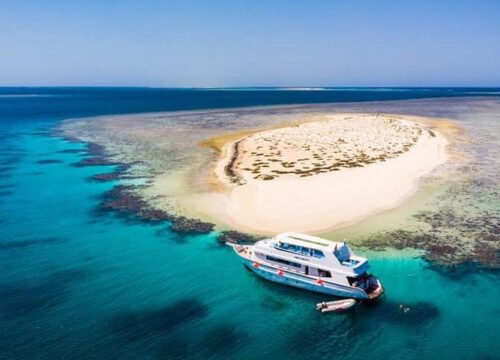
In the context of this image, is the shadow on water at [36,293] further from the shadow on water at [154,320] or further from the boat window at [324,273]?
the boat window at [324,273]

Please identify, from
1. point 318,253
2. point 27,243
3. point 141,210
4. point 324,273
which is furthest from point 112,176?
point 324,273

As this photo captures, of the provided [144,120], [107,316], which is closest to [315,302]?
[107,316]

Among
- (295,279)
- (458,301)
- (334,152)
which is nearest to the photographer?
(458,301)

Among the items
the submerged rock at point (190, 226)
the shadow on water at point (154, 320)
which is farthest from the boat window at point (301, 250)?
the submerged rock at point (190, 226)

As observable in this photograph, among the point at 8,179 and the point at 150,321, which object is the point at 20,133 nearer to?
the point at 8,179

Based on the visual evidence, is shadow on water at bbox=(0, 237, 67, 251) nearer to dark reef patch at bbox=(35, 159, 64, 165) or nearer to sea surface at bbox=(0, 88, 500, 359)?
sea surface at bbox=(0, 88, 500, 359)

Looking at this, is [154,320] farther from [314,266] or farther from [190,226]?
[190,226]

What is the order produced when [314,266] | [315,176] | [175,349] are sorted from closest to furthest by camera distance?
[175,349] < [314,266] < [315,176]
